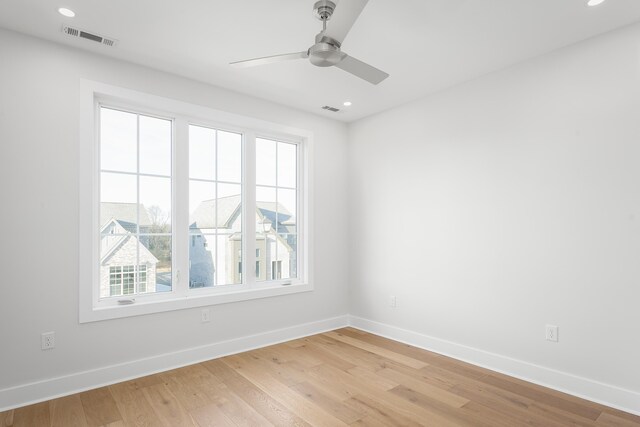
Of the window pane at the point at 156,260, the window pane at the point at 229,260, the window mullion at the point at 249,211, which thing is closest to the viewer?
the window pane at the point at 156,260

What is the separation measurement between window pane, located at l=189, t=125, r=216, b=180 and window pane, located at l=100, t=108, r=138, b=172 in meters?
0.49

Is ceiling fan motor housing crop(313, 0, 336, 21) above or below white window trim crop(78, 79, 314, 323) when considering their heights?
above

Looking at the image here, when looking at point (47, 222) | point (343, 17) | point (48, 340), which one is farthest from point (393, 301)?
point (47, 222)

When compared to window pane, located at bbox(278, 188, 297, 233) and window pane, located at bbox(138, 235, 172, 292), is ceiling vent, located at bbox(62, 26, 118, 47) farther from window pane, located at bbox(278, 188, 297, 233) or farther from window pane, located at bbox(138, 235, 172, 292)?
window pane, located at bbox(278, 188, 297, 233)

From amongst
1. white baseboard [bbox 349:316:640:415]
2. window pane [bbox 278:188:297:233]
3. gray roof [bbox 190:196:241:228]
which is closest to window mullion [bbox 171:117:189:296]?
gray roof [bbox 190:196:241:228]

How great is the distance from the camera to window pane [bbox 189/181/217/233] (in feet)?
11.1

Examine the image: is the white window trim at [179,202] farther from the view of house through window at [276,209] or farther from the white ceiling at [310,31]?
the white ceiling at [310,31]

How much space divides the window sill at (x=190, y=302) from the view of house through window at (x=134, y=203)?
17 cm

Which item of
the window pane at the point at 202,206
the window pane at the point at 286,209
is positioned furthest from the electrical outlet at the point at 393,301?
the window pane at the point at 202,206

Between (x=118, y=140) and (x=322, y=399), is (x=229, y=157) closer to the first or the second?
(x=118, y=140)

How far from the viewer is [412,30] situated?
2490 millimetres

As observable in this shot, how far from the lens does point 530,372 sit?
284cm

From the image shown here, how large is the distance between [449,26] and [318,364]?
116 inches

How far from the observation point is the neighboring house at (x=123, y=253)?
2928mm
